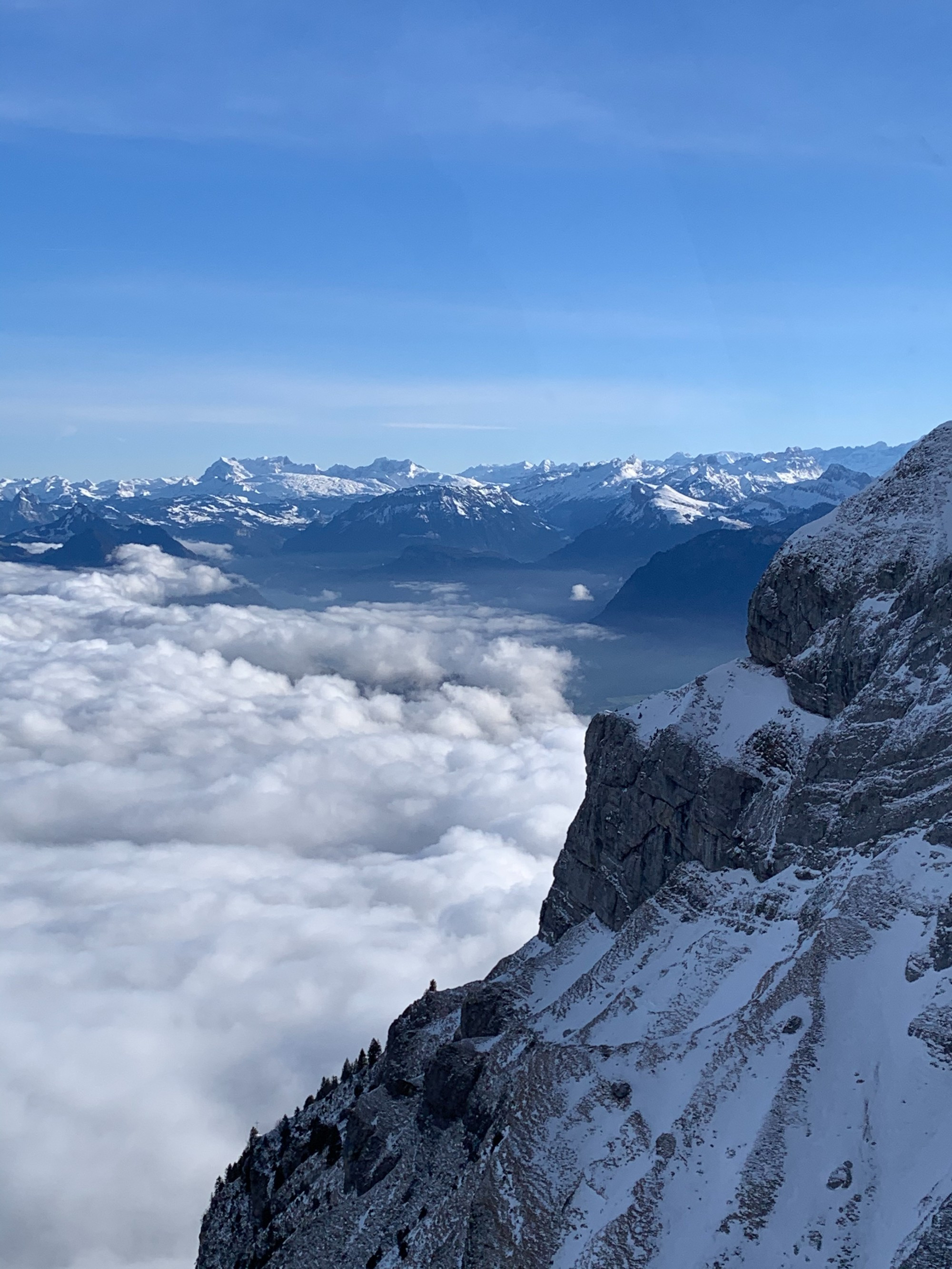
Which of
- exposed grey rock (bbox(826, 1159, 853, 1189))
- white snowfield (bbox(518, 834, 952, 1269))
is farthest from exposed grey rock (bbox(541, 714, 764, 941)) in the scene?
exposed grey rock (bbox(826, 1159, 853, 1189))

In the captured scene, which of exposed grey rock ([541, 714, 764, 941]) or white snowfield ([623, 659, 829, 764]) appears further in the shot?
white snowfield ([623, 659, 829, 764])

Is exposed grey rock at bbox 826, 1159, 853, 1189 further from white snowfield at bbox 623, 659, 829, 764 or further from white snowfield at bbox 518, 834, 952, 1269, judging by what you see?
white snowfield at bbox 623, 659, 829, 764

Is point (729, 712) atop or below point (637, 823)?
atop

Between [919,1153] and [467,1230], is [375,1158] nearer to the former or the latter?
[467,1230]

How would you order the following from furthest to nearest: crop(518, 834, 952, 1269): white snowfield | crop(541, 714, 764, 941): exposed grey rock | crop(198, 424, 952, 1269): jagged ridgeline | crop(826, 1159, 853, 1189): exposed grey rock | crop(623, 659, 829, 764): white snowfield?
crop(623, 659, 829, 764): white snowfield, crop(541, 714, 764, 941): exposed grey rock, crop(198, 424, 952, 1269): jagged ridgeline, crop(826, 1159, 853, 1189): exposed grey rock, crop(518, 834, 952, 1269): white snowfield

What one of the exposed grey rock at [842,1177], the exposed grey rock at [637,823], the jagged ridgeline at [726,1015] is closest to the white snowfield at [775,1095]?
the exposed grey rock at [842,1177]

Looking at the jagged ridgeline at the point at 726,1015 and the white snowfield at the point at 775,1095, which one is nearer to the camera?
the white snowfield at the point at 775,1095

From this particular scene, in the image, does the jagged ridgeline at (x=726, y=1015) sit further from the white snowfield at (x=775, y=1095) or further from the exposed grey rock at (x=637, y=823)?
the exposed grey rock at (x=637, y=823)

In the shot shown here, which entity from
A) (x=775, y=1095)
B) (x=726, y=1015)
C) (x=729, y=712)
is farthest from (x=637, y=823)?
(x=775, y=1095)

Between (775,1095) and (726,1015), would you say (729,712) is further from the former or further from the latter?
(775,1095)
